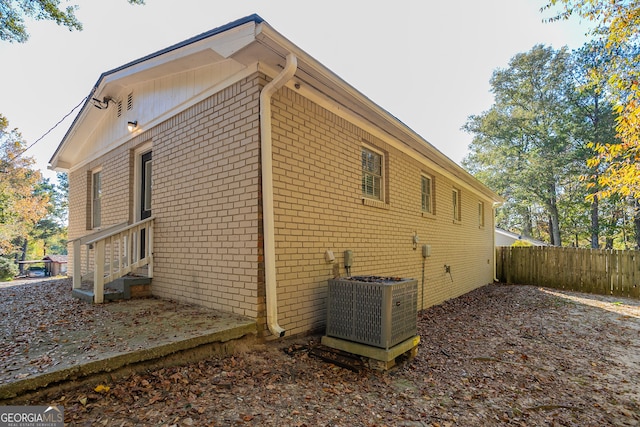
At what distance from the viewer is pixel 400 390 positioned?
3053 mm

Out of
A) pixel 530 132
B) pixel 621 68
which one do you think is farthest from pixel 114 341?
pixel 530 132

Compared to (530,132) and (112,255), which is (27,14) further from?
(530,132)

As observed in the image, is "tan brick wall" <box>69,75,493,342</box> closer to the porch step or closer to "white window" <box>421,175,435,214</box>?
the porch step

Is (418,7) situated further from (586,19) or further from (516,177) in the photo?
(516,177)

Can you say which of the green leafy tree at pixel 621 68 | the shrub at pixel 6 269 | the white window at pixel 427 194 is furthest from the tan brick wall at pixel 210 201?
the shrub at pixel 6 269

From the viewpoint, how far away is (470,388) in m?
3.22

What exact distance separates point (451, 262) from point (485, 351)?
15.0 feet

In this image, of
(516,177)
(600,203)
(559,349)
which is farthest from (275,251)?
(600,203)

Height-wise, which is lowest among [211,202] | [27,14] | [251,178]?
[211,202]

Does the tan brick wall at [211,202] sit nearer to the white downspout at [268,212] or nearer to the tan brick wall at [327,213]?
the white downspout at [268,212]

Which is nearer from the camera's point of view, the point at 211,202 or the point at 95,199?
the point at 211,202

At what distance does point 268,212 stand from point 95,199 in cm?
636

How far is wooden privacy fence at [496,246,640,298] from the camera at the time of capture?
10500 millimetres

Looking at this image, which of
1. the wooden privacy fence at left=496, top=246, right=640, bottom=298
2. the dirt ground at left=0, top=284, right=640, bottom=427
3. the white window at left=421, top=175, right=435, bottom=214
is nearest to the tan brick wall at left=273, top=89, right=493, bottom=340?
the white window at left=421, top=175, right=435, bottom=214
